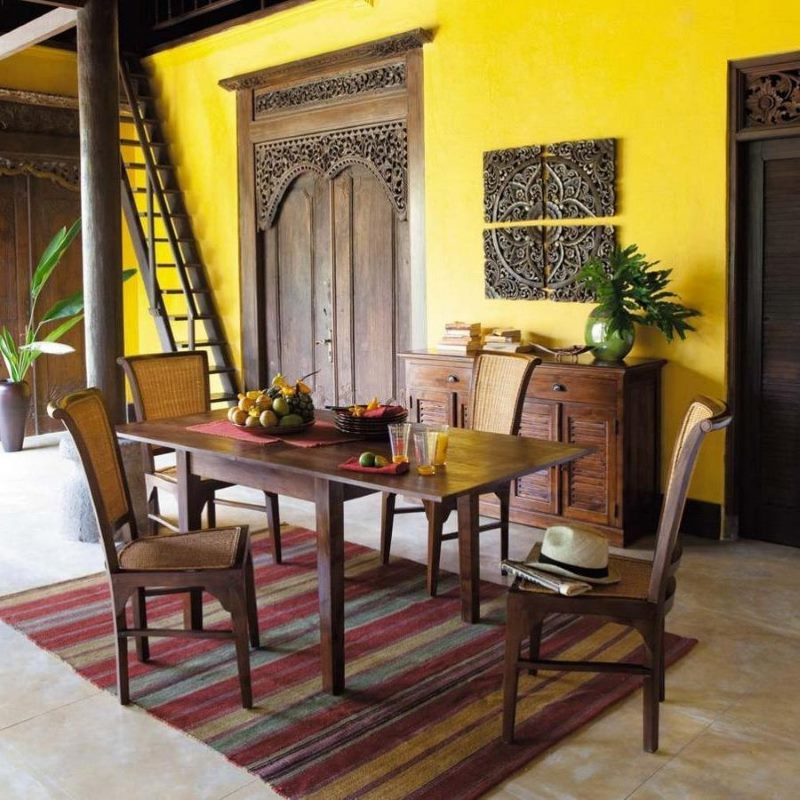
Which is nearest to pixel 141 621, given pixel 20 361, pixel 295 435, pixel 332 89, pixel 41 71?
pixel 295 435

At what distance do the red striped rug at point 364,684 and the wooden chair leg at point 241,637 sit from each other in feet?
0.22

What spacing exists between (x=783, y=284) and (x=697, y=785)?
2745mm

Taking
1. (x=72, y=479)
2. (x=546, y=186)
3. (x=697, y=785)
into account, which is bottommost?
(x=697, y=785)

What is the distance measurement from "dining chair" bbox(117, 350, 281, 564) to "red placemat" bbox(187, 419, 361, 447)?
23.5 inches

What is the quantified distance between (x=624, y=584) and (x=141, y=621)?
1654mm

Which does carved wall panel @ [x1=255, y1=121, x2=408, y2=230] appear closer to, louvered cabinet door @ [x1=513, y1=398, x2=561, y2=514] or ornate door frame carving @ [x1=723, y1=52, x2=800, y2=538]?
louvered cabinet door @ [x1=513, y1=398, x2=561, y2=514]

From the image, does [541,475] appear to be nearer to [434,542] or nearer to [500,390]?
[500,390]

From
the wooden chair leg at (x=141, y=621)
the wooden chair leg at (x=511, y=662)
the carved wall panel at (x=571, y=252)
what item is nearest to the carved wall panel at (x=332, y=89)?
the carved wall panel at (x=571, y=252)

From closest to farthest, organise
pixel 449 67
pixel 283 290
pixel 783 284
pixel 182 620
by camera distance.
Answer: pixel 182 620 → pixel 783 284 → pixel 449 67 → pixel 283 290

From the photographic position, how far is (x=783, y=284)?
183 inches

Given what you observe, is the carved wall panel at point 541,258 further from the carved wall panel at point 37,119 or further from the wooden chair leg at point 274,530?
the carved wall panel at point 37,119

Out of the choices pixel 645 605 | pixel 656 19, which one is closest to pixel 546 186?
pixel 656 19

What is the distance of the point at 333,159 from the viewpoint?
6.52 metres

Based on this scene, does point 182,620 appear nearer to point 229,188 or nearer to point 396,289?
point 396,289
